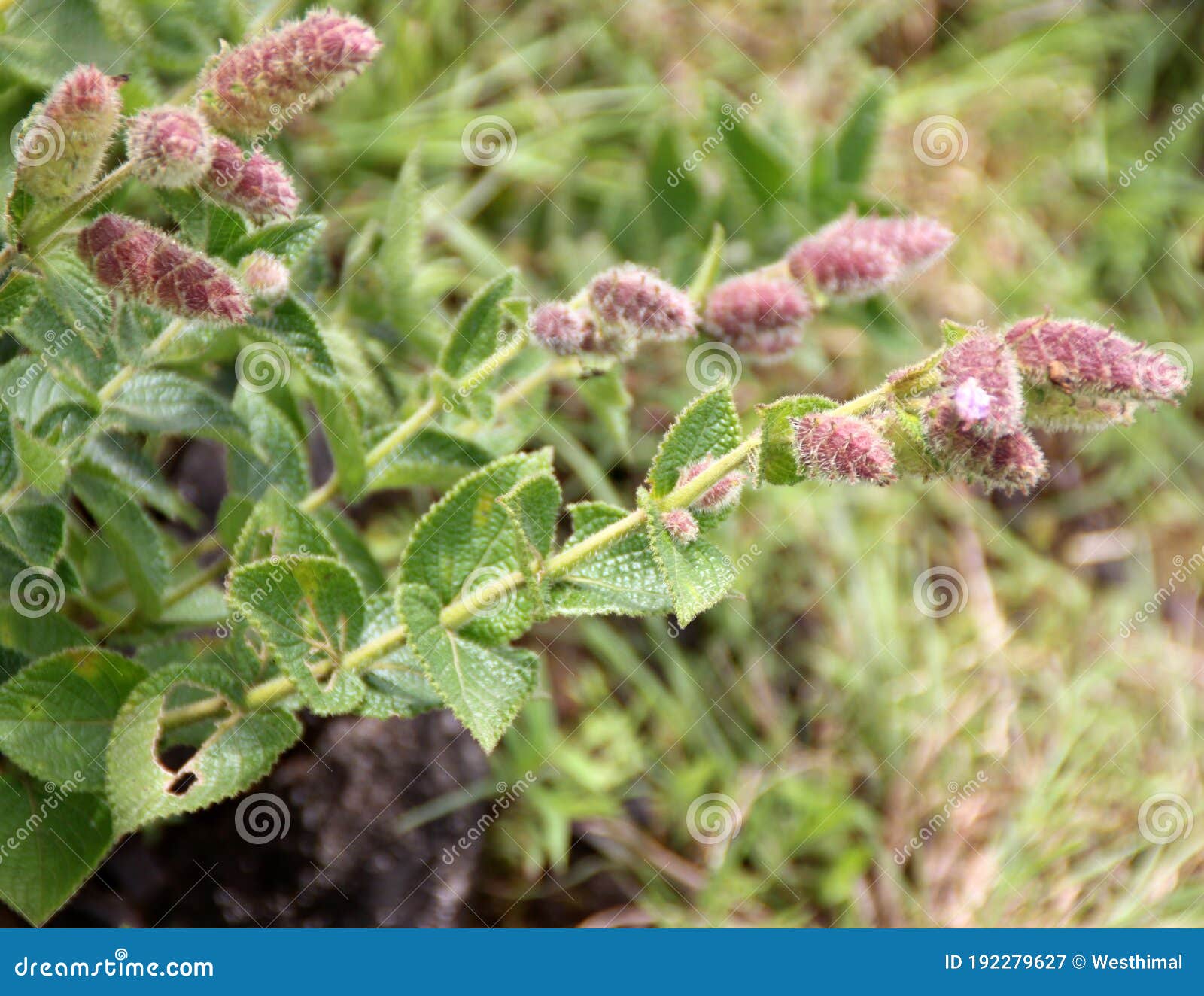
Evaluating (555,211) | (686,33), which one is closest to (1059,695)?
(555,211)

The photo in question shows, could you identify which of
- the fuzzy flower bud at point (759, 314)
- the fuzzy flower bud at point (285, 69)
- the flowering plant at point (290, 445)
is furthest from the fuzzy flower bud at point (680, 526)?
the fuzzy flower bud at point (285, 69)

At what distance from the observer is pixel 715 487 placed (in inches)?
41.9

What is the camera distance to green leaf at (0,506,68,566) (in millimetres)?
1146

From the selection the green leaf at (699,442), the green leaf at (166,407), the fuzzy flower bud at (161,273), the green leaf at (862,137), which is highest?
the fuzzy flower bud at (161,273)

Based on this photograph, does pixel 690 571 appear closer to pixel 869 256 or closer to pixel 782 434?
pixel 782 434

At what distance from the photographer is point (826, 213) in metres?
1.76

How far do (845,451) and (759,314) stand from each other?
408 millimetres

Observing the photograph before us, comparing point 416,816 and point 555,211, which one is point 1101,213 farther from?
point 416,816

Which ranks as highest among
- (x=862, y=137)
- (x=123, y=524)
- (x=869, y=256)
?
(x=123, y=524)

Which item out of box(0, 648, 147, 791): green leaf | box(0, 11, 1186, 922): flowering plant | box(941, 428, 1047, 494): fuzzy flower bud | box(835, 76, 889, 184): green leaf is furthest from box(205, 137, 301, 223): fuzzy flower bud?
box(835, 76, 889, 184): green leaf

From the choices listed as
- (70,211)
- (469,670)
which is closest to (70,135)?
(70,211)

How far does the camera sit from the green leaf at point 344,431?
1.29 metres

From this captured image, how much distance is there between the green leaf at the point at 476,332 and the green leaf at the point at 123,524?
39 cm

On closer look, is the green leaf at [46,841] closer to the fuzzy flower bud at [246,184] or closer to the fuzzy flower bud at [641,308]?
the fuzzy flower bud at [246,184]
